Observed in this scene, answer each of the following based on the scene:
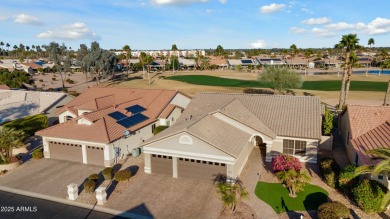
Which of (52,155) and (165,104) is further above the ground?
(165,104)

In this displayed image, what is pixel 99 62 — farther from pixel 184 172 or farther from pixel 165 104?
pixel 184 172

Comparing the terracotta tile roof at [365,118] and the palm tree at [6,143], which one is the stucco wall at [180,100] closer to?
the palm tree at [6,143]

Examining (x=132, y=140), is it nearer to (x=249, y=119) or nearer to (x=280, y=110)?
(x=249, y=119)

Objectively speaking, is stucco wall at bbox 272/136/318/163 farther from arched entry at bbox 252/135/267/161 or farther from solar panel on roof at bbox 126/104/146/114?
solar panel on roof at bbox 126/104/146/114

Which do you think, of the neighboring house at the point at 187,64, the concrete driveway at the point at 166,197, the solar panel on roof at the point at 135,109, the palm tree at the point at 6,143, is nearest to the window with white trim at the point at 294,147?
the concrete driveway at the point at 166,197

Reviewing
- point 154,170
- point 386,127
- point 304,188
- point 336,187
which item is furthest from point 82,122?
point 386,127

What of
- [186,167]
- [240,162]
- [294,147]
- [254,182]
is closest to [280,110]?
[294,147]

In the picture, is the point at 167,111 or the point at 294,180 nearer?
the point at 294,180
